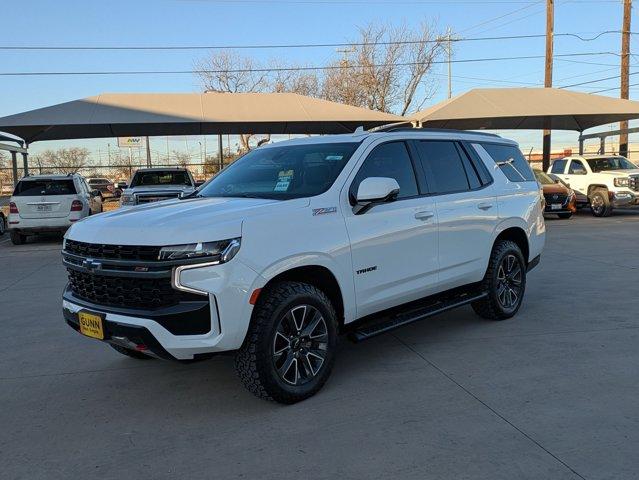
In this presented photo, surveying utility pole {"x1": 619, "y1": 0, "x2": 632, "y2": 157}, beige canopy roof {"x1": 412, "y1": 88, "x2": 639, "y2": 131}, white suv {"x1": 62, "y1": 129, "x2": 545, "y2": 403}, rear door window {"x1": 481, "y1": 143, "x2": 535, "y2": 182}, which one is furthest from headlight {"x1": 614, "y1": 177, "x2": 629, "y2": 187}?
white suv {"x1": 62, "y1": 129, "x2": 545, "y2": 403}

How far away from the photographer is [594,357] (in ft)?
16.1

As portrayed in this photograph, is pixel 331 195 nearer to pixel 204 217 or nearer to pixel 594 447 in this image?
pixel 204 217

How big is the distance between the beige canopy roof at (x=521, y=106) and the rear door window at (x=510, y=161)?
41.8ft

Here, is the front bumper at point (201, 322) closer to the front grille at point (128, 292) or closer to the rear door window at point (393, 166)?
the front grille at point (128, 292)

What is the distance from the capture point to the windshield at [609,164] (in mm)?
18922

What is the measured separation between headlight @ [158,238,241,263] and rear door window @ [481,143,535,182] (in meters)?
3.64

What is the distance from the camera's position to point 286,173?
4809mm

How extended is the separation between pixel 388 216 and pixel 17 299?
5893mm

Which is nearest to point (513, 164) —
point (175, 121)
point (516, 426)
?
point (516, 426)

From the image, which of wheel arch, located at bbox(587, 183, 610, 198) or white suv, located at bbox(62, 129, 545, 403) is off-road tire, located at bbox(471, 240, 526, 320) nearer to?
white suv, located at bbox(62, 129, 545, 403)

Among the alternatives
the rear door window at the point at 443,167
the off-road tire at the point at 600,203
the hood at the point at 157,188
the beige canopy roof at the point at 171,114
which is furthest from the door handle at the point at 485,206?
the off-road tire at the point at 600,203

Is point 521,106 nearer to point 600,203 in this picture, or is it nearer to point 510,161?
point 600,203

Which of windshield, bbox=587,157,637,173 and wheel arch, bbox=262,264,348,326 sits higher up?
windshield, bbox=587,157,637,173

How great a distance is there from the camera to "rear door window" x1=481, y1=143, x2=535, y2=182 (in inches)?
249
